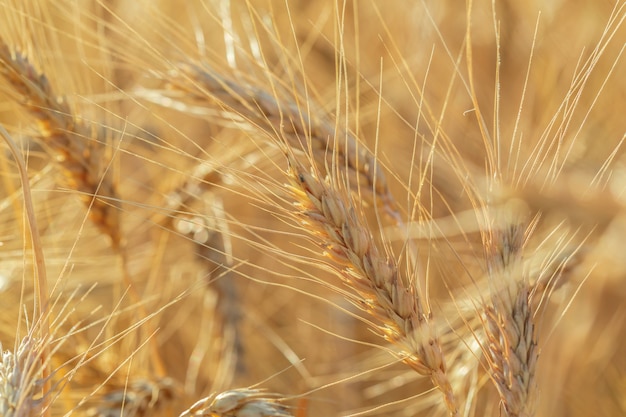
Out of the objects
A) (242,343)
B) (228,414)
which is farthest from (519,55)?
(228,414)

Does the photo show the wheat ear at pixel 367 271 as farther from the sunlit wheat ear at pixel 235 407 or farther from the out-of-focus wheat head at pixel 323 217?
the sunlit wheat ear at pixel 235 407

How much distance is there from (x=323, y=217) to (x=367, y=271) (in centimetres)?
8

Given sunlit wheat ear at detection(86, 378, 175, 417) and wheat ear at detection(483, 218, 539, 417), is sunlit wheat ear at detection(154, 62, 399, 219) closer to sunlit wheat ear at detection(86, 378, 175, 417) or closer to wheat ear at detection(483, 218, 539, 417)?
wheat ear at detection(483, 218, 539, 417)

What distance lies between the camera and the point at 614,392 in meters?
1.63

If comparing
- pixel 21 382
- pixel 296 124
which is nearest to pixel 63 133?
pixel 296 124

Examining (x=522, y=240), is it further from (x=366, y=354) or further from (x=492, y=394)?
(x=366, y=354)

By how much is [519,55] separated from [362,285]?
3.99 ft

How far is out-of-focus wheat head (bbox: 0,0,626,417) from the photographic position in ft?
2.80

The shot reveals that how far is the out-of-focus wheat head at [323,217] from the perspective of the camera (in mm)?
854

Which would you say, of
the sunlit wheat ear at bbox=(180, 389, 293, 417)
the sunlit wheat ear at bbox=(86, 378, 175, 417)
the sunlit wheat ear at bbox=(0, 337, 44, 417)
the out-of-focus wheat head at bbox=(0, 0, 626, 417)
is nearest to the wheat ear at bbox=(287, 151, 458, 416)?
the out-of-focus wheat head at bbox=(0, 0, 626, 417)

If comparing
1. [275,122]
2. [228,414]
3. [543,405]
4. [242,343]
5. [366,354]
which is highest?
[275,122]

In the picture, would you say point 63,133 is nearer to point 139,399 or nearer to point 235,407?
point 139,399

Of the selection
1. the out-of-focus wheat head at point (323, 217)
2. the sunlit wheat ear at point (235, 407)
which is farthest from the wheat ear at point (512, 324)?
the sunlit wheat ear at point (235, 407)

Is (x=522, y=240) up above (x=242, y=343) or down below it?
above
